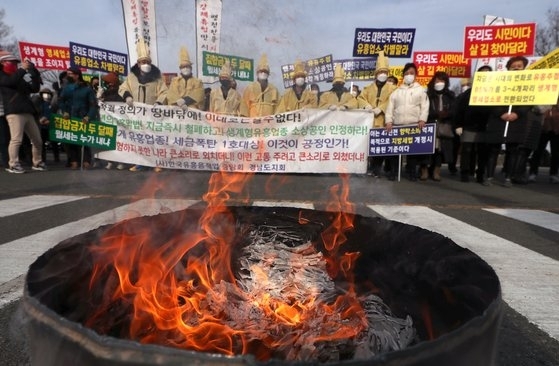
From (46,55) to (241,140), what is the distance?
1295cm

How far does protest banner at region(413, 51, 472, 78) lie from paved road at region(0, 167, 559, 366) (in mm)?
7108

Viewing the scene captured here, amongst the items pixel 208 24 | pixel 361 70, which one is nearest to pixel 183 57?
pixel 208 24

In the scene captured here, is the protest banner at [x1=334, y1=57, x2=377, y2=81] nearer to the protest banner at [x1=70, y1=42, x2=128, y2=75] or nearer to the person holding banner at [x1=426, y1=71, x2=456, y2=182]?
the person holding banner at [x1=426, y1=71, x2=456, y2=182]

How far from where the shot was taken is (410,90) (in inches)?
325

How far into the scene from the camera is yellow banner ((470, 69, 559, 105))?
7559 mm

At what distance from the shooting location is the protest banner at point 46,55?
1656 centimetres

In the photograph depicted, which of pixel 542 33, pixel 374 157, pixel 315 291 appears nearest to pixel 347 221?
pixel 315 291

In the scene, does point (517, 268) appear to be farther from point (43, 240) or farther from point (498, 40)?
point (498, 40)

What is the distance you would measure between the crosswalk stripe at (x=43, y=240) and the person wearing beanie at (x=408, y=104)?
17.0 ft

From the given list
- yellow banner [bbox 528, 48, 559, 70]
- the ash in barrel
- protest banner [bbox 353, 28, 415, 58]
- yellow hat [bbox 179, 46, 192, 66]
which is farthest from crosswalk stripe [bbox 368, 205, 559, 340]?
protest banner [bbox 353, 28, 415, 58]

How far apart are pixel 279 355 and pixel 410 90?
7.56 metres

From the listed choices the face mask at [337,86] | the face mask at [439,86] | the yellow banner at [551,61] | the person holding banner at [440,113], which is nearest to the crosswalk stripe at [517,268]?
the person holding banner at [440,113]

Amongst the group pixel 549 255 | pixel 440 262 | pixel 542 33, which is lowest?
pixel 549 255

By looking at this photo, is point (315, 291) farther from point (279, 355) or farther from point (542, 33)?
point (542, 33)
